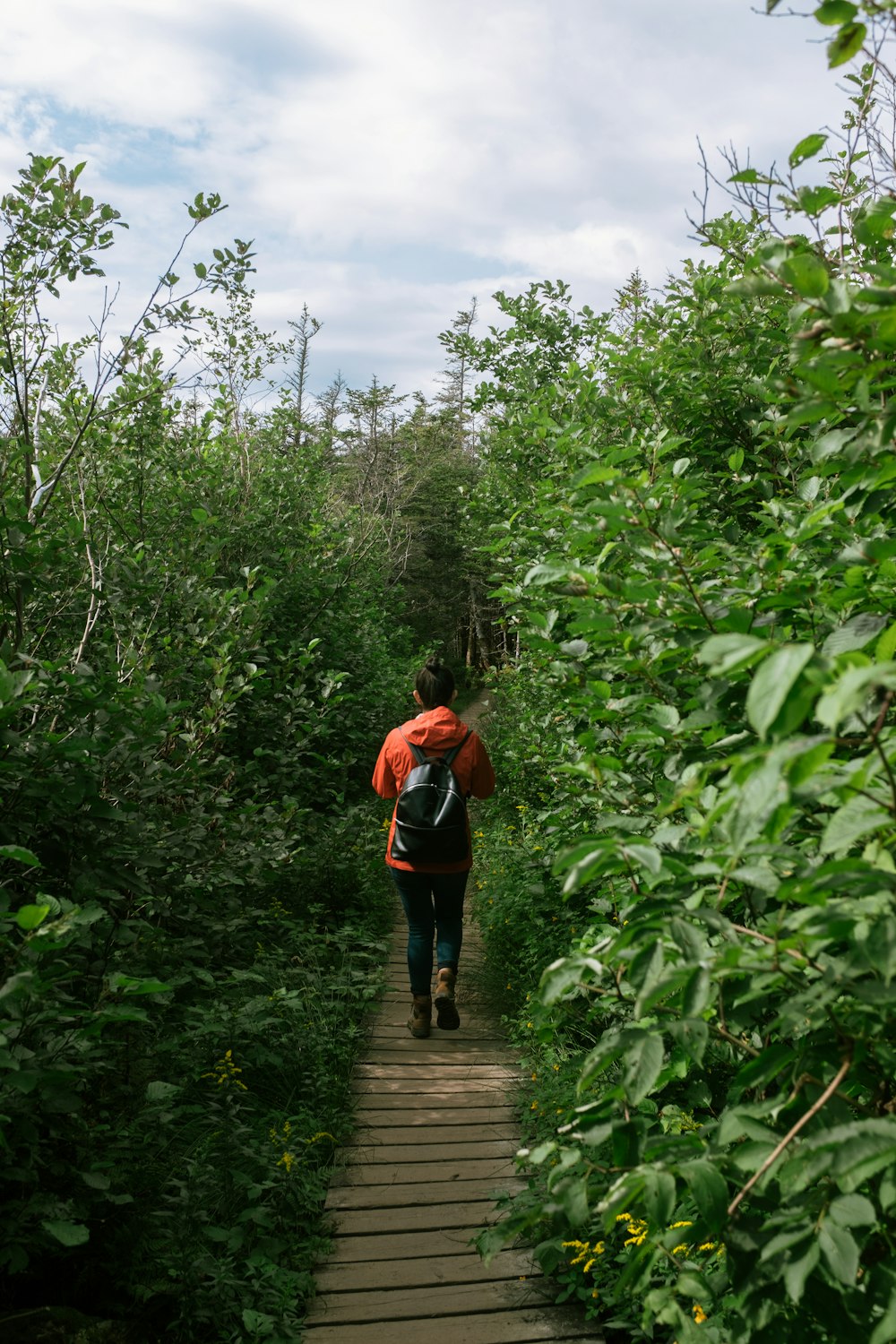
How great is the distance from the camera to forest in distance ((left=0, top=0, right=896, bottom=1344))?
1.33m

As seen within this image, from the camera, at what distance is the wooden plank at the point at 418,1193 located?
3.80m

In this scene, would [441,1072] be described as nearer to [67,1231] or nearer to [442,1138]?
[442,1138]

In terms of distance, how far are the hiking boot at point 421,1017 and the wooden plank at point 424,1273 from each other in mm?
1893

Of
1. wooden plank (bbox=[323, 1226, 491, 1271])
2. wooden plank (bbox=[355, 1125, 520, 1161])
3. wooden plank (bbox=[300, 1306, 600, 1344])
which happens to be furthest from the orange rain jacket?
wooden plank (bbox=[300, 1306, 600, 1344])

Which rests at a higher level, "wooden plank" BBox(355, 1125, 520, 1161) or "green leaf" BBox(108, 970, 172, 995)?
"green leaf" BBox(108, 970, 172, 995)

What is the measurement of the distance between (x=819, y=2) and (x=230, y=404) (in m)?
7.56

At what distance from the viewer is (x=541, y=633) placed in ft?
11.2

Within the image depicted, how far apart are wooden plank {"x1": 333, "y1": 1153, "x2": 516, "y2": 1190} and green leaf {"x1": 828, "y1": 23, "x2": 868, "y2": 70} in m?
4.15

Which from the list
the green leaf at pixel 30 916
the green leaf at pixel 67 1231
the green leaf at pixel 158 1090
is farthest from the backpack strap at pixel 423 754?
the green leaf at pixel 30 916

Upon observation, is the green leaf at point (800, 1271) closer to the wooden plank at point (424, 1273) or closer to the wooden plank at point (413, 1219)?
the wooden plank at point (424, 1273)

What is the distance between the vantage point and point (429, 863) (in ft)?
16.8

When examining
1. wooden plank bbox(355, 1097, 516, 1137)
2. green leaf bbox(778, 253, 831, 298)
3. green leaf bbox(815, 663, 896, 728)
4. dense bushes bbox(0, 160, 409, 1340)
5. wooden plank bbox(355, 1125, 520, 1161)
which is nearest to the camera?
green leaf bbox(815, 663, 896, 728)

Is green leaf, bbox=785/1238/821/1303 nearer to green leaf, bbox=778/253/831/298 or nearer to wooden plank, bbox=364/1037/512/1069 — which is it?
green leaf, bbox=778/253/831/298

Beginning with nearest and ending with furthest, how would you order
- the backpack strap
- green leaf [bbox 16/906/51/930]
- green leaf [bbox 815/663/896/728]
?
1. green leaf [bbox 815/663/896/728]
2. green leaf [bbox 16/906/51/930]
3. the backpack strap
